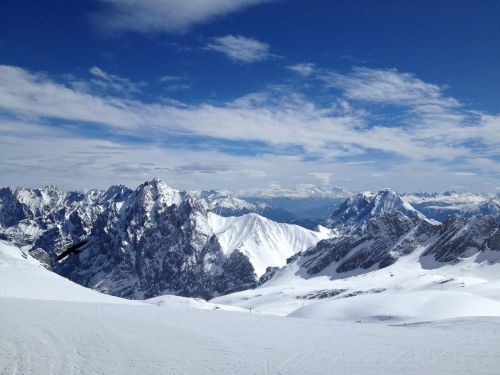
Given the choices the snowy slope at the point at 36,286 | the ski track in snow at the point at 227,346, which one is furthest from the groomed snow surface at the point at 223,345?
the snowy slope at the point at 36,286

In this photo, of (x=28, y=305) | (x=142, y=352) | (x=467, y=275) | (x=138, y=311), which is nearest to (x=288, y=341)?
(x=142, y=352)

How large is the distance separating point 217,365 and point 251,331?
36.3 ft

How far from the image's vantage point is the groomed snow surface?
2495cm

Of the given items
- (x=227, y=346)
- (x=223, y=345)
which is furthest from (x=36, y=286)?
(x=227, y=346)

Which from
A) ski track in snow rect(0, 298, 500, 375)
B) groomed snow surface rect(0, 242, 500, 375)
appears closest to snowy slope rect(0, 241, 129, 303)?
groomed snow surface rect(0, 242, 500, 375)

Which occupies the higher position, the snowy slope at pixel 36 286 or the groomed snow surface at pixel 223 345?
the groomed snow surface at pixel 223 345

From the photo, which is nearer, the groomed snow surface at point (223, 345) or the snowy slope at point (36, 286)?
the groomed snow surface at point (223, 345)

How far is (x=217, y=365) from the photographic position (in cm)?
2561

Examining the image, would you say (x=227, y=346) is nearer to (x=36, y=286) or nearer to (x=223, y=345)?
(x=223, y=345)

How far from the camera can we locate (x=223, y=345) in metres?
30.7

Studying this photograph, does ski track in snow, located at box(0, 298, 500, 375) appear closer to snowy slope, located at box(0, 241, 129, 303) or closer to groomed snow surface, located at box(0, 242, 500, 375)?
groomed snow surface, located at box(0, 242, 500, 375)

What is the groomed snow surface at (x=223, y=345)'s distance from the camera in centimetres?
2495

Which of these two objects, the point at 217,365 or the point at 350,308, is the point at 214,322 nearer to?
the point at 217,365

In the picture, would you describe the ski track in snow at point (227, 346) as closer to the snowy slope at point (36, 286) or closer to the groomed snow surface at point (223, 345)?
the groomed snow surface at point (223, 345)
